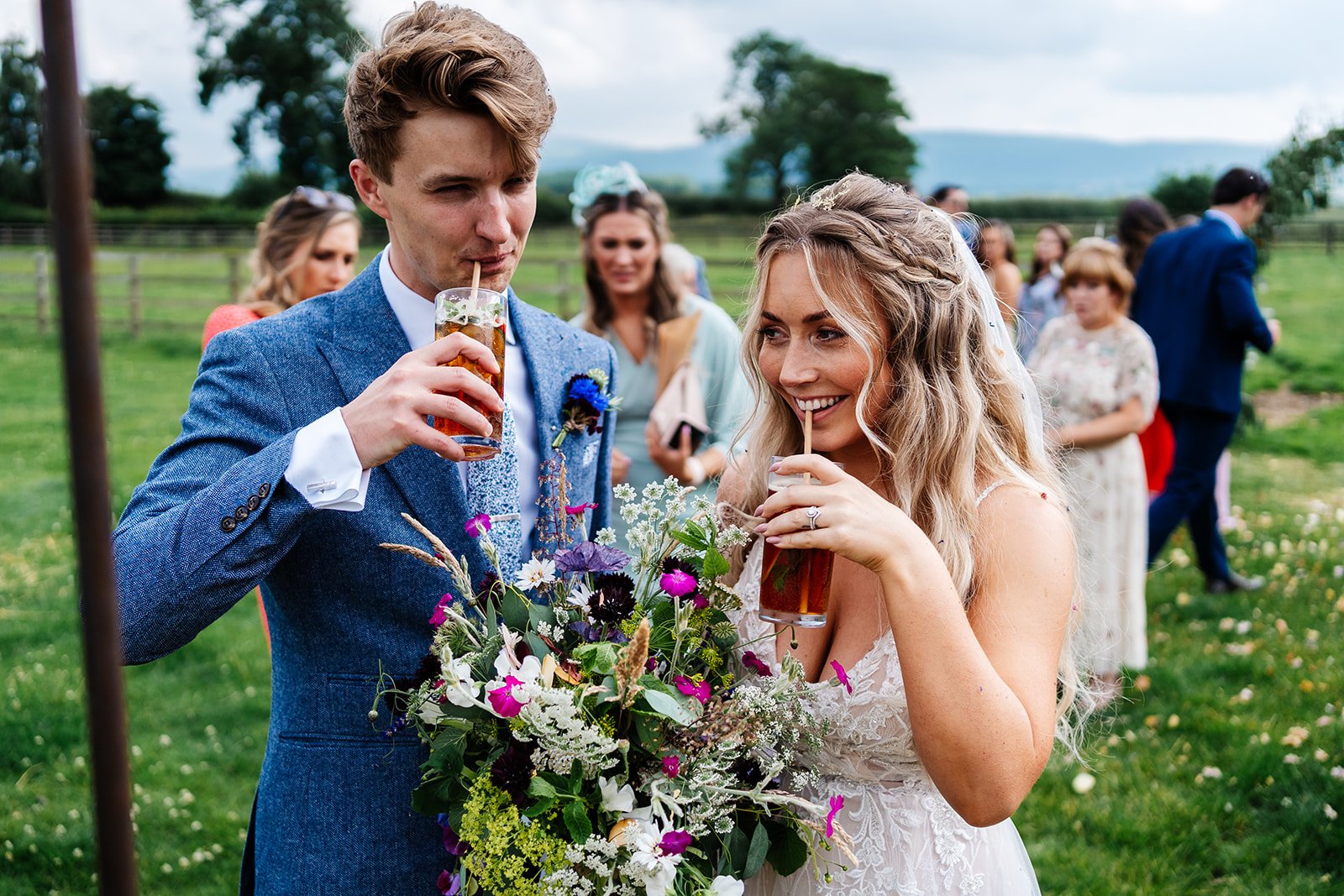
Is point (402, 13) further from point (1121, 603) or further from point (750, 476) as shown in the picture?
point (1121, 603)

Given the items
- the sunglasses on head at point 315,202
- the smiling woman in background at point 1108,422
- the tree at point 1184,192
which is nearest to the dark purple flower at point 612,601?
the sunglasses on head at point 315,202

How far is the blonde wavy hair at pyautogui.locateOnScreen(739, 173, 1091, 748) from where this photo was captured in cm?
215

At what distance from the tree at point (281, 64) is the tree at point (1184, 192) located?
3825 cm

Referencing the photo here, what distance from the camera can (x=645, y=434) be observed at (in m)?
4.57

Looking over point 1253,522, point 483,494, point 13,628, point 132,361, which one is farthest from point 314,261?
point 132,361

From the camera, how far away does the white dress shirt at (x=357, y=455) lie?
166 cm

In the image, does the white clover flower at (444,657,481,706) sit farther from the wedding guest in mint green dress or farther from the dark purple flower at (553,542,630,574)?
the wedding guest in mint green dress

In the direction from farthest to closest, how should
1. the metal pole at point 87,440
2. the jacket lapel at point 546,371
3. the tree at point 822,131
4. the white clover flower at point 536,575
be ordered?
the tree at point 822,131 → the jacket lapel at point 546,371 → the white clover flower at point 536,575 → the metal pole at point 87,440

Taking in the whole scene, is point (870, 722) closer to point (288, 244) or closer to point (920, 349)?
point (920, 349)

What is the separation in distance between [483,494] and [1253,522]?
8.28 m

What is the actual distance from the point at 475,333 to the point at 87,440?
1.10 metres

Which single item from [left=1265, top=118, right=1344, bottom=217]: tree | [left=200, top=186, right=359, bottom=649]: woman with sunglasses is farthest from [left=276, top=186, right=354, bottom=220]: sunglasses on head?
[left=1265, top=118, right=1344, bottom=217]: tree

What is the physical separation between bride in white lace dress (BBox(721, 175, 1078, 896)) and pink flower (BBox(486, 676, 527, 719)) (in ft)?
2.02

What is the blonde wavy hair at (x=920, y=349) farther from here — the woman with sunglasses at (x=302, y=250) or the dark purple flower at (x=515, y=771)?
the woman with sunglasses at (x=302, y=250)
